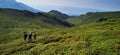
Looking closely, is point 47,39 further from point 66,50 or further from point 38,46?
point 66,50

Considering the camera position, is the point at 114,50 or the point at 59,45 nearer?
the point at 114,50

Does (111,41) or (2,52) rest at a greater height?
(111,41)

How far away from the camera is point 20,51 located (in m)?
58.2

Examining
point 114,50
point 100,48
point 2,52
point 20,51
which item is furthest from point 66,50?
point 2,52

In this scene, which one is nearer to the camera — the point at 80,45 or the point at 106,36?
the point at 80,45

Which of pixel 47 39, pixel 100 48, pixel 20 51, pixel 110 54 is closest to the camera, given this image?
pixel 110 54

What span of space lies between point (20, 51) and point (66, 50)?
566 inches

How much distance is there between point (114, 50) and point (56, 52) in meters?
13.0

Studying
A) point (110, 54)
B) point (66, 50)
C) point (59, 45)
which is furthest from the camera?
point (59, 45)

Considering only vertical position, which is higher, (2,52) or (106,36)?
(106,36)

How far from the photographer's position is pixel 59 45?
177 feet

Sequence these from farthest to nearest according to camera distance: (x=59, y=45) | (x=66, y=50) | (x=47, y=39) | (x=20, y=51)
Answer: (x=47, y=39), (x=20, y=51), (x=59, y=45), (x=66, y=50)

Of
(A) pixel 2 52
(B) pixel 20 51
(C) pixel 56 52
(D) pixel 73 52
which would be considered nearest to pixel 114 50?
(D) pixel 73 52

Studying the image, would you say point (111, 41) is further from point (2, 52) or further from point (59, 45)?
point (2, 52)
